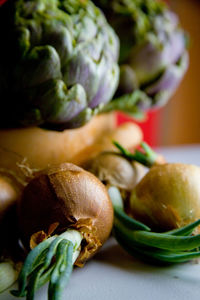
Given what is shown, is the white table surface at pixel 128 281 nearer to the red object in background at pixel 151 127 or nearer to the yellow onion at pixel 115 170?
the yellow onion at pixel 115 170

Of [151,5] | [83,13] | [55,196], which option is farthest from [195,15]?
[55,196]

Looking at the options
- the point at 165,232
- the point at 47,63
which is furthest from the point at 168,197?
the point at 47,63

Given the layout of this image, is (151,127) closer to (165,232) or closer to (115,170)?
(115,170)

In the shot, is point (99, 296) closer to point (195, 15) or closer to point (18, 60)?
point (18, 60)

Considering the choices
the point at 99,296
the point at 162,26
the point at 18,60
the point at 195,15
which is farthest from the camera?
the point at 195,15

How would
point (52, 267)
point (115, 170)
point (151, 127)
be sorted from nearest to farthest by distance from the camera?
point (52, 267)
point (115, 170)
point (151, 127)

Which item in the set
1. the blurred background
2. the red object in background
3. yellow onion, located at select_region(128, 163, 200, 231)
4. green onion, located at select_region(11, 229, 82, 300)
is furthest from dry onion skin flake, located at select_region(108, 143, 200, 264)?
the blurred background
